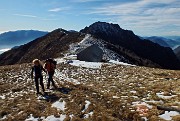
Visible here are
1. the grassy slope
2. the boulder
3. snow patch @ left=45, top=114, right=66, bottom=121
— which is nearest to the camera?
snow patch @ left=45, top=114, right=66, bottom=121

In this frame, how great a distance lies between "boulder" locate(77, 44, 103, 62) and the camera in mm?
59500

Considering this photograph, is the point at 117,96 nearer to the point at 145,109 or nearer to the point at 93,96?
the point at 93,96

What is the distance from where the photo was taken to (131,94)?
21.8 metres

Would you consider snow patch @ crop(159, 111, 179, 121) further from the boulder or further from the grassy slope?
the boulder

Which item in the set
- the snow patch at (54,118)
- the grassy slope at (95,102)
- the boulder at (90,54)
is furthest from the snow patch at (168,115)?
the boulder at (90,54)

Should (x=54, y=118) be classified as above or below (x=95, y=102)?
below

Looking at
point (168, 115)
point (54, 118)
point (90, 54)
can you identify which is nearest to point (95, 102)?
point (54, 118)

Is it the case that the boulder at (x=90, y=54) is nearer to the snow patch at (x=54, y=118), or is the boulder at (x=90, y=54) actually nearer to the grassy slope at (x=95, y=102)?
the grassy slope at (x=95, y=102)

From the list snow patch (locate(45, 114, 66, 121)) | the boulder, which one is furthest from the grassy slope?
the boulder

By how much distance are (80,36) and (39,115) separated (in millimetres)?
103145

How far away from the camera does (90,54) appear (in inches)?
2393

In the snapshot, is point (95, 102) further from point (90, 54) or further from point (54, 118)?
point (90, 54)

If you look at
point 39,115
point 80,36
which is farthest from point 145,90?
point 80,36

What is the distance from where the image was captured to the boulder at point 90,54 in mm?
59500
